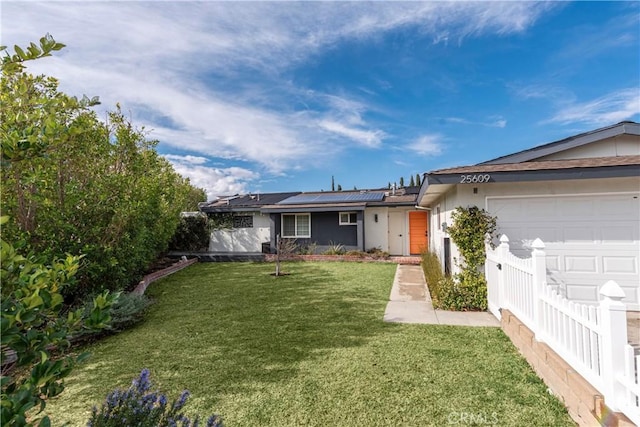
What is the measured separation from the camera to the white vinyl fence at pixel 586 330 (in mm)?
2383

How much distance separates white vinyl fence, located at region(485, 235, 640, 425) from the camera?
7.82 ft

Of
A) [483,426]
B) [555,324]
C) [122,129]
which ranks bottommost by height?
[483,426]

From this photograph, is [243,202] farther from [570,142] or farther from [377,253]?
[570,142]

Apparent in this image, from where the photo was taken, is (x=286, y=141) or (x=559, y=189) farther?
(x=286, y=141)

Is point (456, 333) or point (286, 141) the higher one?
point (286, 141)

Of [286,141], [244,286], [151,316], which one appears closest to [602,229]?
[244,286]

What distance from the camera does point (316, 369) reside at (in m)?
4.03

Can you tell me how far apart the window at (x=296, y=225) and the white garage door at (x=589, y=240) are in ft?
40.0

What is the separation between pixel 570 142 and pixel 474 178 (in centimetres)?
308

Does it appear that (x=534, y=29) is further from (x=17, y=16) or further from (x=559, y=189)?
(x=17, y=16)

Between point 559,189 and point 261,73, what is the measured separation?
8.90m

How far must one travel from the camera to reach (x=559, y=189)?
19.8 ft

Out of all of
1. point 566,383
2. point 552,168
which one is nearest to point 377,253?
point 552,168

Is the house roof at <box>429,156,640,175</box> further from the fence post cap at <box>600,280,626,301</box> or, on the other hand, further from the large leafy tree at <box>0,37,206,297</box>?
the large leafy tree at <box>0,37,206,297</box>
